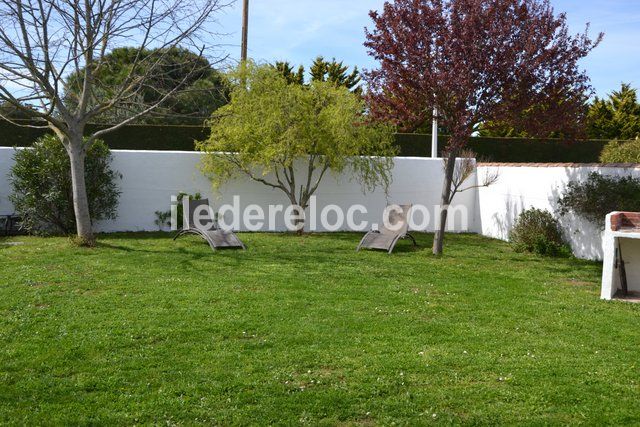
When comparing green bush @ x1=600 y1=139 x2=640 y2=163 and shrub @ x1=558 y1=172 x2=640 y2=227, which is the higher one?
green bush @ x1=600 y1=139 x2=640 y2=163

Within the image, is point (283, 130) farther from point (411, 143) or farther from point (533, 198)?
point (411, 143)

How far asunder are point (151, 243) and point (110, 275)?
356 cm

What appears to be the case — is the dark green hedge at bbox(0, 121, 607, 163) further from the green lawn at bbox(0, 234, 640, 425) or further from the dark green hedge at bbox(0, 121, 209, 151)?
the green lawn at bbox(0, 234, 640, 425)

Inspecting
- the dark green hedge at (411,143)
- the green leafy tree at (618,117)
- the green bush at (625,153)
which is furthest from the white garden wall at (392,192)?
the green leafy tree at (618,117)

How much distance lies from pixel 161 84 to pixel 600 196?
9.08 metres

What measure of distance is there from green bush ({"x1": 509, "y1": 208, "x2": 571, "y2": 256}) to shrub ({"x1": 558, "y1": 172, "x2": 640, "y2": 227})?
60 cm

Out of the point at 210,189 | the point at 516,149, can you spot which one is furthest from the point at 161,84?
the point at 516,149

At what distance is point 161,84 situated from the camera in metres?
13.2

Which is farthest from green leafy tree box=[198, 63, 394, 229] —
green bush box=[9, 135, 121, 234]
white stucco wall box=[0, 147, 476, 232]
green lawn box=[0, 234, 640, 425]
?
green lawn box=[0, 234, 640, 425]

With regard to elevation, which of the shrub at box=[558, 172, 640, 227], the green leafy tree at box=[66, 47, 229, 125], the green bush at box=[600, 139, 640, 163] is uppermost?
the green leafy tree at box=[66, 47, 229, 125]

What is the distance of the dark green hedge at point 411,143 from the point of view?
17.2 m

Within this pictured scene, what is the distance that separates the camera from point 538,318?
21.7 feet

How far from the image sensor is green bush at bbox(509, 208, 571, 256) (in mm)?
11344

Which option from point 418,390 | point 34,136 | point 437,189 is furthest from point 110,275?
point 34,136
